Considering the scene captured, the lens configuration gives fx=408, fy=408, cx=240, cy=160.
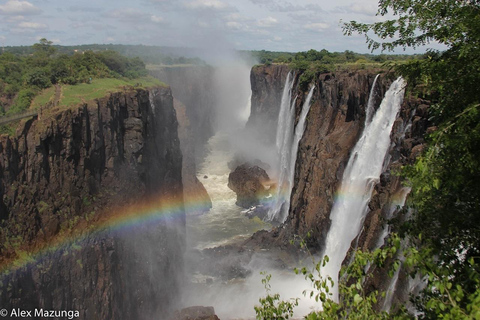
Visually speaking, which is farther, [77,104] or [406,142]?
[77,104]

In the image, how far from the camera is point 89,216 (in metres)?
22.1

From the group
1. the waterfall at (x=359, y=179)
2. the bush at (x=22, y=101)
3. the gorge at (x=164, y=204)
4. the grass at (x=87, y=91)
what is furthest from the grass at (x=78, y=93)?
the waterfall at (x=359, y=179)

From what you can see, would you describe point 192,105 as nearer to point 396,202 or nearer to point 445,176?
point 396,202

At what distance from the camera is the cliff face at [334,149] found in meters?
19.2

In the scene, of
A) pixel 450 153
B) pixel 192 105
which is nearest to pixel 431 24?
pixel 450 153

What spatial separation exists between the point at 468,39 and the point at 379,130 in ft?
53.9

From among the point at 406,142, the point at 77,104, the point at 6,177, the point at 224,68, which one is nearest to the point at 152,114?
the point at 77,104

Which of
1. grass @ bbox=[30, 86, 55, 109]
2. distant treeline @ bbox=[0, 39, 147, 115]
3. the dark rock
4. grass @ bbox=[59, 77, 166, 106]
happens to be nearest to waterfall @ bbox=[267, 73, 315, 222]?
grass @ bbox=[59, 77, 166, 106]

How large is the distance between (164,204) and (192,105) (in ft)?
140

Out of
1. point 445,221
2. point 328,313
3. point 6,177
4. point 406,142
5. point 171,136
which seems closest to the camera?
point 328,313

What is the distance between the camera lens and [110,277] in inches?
874

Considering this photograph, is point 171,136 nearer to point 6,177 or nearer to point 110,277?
point 110,277

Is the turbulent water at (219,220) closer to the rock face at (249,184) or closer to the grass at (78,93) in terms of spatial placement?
the rock face at (249,184)

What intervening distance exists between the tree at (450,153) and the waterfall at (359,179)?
1369 centimetres
